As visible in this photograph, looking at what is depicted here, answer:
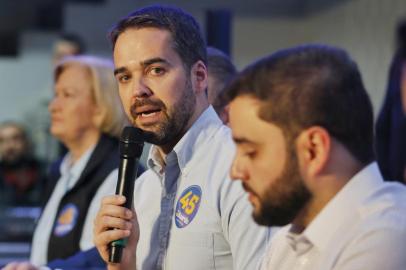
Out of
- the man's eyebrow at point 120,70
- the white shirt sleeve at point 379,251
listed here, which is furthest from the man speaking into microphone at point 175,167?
the white shirt sleeve at point 379,251

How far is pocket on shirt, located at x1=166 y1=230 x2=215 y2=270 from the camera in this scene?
212cm

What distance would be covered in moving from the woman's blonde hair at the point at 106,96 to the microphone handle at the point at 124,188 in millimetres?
1160

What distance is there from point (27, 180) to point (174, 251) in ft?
12.2

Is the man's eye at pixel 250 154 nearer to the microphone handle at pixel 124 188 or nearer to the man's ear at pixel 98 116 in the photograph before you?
the microphone handle at pixel 124 188

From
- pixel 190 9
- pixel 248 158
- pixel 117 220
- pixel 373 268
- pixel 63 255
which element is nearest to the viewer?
pixel 373 268

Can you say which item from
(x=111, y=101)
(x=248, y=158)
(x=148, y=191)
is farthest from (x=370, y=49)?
(x=248, y=158)

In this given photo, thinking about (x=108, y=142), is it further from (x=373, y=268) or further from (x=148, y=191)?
(x=373, y=268)

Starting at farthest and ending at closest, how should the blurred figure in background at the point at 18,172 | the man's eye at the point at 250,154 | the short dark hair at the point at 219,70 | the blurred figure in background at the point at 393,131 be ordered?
the blurred figure in background at the point at 18,172 < the short dark hair at the point at 219,70 < the blurred figure in background at the point at 393,131 < the man's eye at the point at 250,154

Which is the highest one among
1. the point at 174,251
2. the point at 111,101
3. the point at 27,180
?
the point at 111,101

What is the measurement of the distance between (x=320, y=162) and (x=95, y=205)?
1.66m

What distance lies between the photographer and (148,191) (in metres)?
2.38

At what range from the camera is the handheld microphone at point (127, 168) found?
2.09 m

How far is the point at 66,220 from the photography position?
10.3 feet

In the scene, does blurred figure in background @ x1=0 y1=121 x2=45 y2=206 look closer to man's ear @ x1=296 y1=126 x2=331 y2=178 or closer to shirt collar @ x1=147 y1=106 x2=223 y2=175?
shirt collar @ x1=147 y1=106 x2=223 y2=175
